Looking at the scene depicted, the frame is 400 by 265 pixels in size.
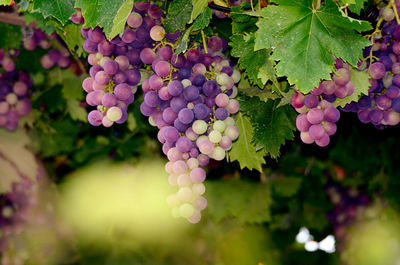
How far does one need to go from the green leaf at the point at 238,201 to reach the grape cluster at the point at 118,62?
125 centimetres

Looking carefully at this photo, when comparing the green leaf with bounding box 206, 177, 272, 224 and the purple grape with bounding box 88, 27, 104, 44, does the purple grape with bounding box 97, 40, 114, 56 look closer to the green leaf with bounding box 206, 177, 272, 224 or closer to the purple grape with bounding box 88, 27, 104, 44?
the purple grape with bounding box 88, 27, 104, 44

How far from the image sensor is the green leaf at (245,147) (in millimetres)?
1214

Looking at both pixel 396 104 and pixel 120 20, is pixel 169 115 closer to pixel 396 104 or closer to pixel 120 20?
pixel 120 20

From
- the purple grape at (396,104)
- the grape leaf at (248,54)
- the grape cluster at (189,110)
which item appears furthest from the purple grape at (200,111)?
the purple grape at (396,104)

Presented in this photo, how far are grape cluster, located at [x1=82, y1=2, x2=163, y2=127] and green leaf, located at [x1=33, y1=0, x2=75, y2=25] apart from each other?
0.30 feet

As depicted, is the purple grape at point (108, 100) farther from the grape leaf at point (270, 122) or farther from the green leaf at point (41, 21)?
the green leaf at point (41, 21)

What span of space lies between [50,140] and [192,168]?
1397 millimetres

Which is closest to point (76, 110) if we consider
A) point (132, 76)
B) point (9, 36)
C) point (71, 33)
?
point (9, 36)

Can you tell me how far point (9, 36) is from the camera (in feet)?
6.12

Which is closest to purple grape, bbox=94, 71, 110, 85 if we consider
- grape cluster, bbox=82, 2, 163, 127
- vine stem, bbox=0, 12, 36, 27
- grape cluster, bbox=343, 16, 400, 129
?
grape cluster, bbox=82, 2, 163, 127

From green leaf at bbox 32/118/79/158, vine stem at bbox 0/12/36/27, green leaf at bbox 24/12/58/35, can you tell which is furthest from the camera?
green leaf at bbox 32/118/79/158

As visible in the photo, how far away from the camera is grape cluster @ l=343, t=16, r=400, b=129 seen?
44.5 inches

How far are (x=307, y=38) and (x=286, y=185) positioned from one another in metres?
1.78

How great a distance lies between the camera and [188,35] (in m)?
1.03
